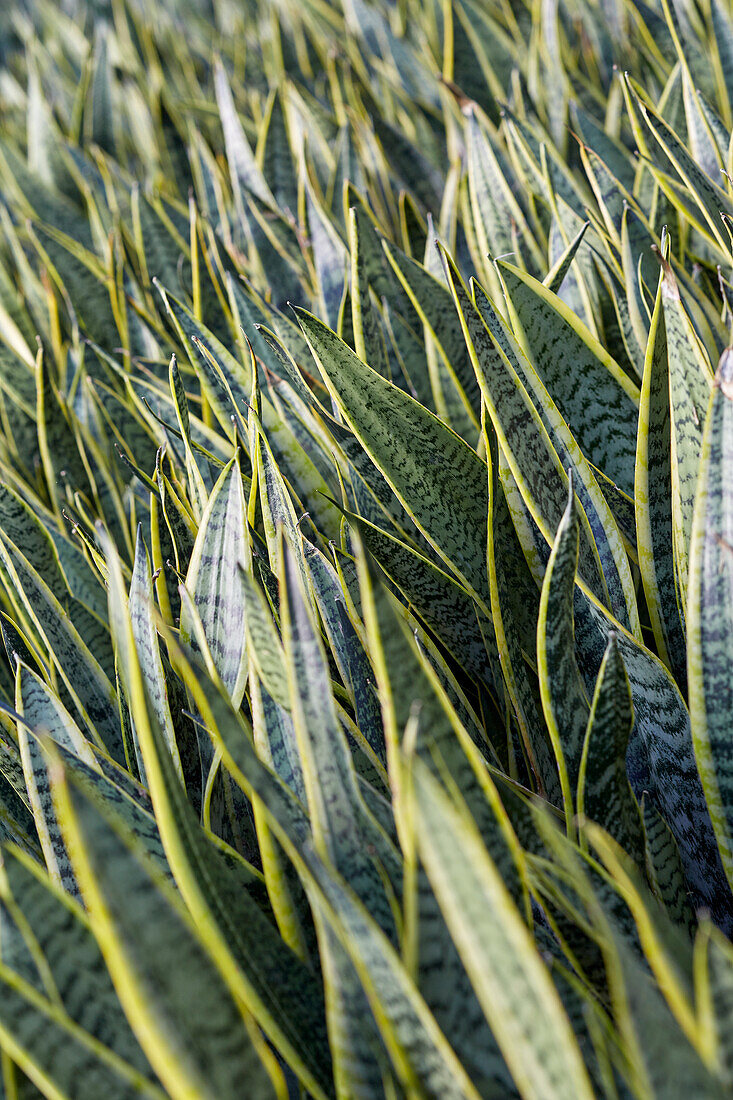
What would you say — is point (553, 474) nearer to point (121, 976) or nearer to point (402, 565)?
point (402, 565)

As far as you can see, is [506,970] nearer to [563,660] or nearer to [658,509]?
[563,660]

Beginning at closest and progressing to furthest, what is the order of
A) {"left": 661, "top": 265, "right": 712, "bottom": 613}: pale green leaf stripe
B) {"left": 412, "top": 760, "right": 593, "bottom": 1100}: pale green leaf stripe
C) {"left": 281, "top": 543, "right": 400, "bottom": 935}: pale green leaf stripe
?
{"left": 412, "top": 760, "right": 593, "bottom": 1100}: pale green leaf stripe
{"left": 281, "top": 543, "right": 400, "bottom": 935}: pale green leaf stripe
{"left": 661, "top": 265, "right": 712, "bottom": 613}: pale green leaf stripe

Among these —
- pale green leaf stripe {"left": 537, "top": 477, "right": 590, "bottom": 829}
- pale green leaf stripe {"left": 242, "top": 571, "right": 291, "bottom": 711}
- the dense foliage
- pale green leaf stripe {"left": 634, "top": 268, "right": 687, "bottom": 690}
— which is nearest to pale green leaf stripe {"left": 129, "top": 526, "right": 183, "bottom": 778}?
the dense foliage

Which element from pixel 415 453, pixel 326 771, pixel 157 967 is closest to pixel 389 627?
pixel 326 771

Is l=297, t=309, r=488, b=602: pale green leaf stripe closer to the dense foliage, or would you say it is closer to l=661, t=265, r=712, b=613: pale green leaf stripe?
the dense foliage

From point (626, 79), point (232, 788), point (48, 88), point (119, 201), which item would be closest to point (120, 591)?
point (232, 788)

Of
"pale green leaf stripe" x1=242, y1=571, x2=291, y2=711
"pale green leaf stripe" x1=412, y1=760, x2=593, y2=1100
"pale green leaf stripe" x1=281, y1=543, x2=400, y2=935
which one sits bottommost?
"pale green leaf stripe" x1=412, y1=760, x2=593, y2=1100
